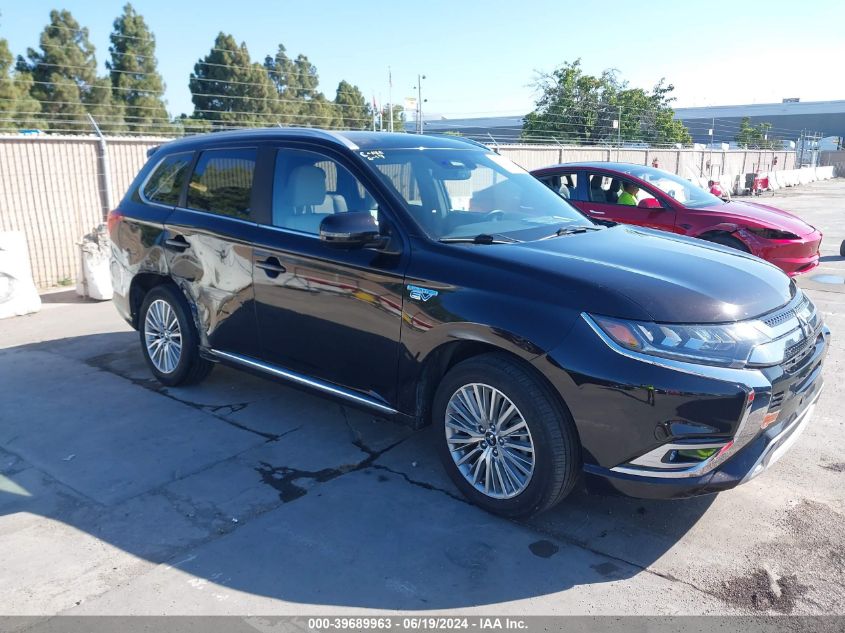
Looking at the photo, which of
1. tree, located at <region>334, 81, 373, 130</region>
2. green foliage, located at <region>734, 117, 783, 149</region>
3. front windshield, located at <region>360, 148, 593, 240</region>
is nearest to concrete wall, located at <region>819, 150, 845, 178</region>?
green foliage, located at <region>734, 117, 783, 149</region>

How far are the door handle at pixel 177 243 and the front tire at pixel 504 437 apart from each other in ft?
8.06

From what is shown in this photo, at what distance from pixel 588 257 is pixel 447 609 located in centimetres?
188

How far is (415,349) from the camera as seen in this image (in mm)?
3791

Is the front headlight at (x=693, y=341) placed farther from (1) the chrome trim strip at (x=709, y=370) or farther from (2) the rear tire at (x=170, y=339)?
(2) the rear tire at (x=170, y=339)


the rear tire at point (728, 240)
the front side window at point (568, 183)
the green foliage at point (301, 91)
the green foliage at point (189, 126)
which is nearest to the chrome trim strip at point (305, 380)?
the front side window at point (568, 183)

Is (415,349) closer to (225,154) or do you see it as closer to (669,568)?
(669,568)

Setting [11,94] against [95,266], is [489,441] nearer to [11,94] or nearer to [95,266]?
[95,266]

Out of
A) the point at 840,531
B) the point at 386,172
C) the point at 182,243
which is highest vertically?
the point at 386,172

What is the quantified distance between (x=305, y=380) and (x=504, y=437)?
148cm

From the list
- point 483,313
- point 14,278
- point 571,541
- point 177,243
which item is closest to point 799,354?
point 571,541

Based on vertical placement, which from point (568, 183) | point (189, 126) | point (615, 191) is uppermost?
point (189, 126)

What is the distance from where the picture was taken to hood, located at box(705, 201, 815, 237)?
876cm

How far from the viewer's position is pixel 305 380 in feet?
14.5

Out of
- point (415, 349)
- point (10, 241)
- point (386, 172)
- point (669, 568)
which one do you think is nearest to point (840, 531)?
point (669, 568)
